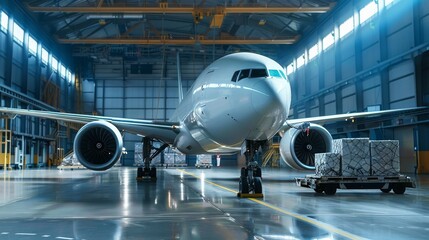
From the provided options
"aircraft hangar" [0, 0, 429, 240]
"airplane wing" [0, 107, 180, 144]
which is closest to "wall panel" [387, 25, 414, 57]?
"aircraft hangar" [0, 0, 429, 240]

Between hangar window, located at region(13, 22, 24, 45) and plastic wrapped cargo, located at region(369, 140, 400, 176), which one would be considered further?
hangar window, located at region(13, 22, 24, 45)

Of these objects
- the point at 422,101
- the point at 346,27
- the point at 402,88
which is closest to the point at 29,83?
the point at 346,27

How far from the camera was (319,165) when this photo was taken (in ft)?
36.0

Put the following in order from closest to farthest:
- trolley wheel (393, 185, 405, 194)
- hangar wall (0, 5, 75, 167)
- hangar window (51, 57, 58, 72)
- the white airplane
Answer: the white airplane < trolley wheel (393, 185, 405, 194) < hangar wall (0, 5, 75, 167) < hangar window (51, 57, 58, 72)

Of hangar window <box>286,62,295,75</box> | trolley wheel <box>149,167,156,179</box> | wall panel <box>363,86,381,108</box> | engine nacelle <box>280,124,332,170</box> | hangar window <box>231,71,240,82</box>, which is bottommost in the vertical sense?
trolley wheel <box>149,167,156,179</box>

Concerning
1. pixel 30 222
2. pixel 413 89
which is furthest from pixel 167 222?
pixel 413 89

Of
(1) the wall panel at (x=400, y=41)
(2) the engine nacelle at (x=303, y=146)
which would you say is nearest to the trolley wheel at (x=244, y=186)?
(2) the engine nacelle at (x=303, y=146)

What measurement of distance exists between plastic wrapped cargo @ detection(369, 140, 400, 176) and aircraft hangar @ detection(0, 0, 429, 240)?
0.04 metres

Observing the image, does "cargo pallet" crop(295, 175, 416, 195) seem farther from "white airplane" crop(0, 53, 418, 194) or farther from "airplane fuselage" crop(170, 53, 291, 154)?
"airplane fuselage" crop(170, 53, 291, 154)

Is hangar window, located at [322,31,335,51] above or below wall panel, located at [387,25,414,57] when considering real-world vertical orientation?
above

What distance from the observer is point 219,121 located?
30.5ft

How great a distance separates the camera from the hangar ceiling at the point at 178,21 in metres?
25.3

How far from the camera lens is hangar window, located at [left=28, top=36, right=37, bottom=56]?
3375 centimetres

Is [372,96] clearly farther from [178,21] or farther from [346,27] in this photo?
[178,21]
